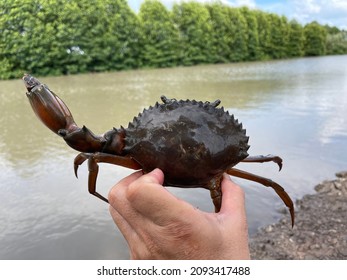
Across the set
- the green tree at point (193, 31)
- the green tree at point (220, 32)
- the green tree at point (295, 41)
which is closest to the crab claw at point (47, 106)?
the green tree at point (193, 31)

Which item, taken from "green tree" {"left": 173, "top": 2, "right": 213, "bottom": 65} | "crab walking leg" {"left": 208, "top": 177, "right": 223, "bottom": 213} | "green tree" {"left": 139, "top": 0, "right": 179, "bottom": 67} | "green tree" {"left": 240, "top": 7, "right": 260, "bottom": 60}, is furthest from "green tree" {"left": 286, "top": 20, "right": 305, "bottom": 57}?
"crab walking leg" {"left": 208, "top": 177, "right": 223, "bottom": 213}

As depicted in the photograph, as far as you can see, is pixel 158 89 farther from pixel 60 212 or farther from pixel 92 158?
pixel 92 158

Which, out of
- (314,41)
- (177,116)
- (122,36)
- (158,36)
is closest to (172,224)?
(177,116)

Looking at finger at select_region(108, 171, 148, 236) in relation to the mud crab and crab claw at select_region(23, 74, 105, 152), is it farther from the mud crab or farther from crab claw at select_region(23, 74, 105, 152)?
crab claw at select_region(23, 74, 105, 152)

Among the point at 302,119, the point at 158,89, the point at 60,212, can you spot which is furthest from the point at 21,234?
the point at 158,89

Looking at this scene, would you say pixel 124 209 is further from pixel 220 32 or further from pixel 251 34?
pixel 251 34

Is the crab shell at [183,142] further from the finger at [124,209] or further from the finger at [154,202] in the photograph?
the finger at [154,202]

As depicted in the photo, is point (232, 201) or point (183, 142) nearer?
point (232, 201)
